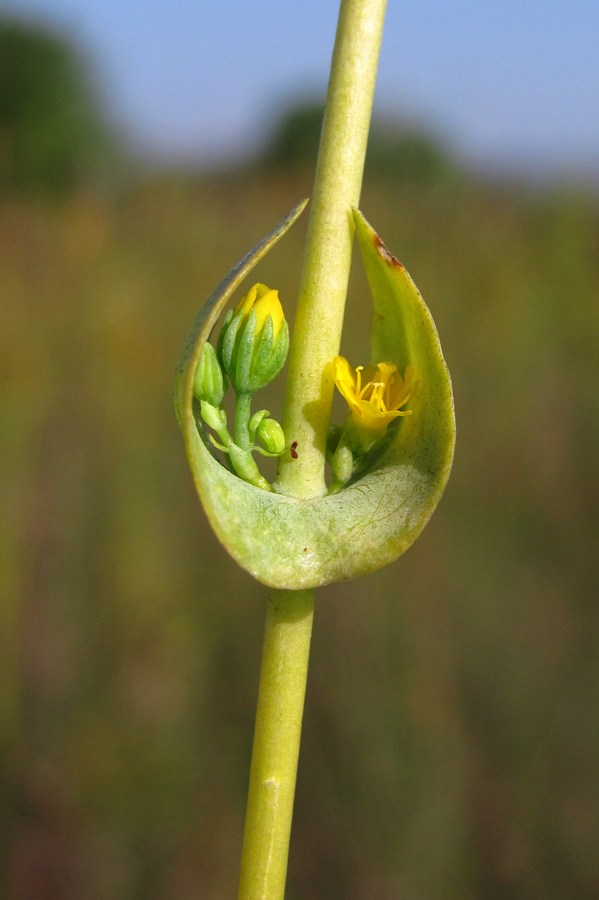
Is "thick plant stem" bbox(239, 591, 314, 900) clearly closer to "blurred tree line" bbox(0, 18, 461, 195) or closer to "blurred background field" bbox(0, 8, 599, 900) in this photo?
"blurred background field" bbox(0, 8, 599, 900)

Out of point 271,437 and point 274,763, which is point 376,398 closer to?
point 271,437

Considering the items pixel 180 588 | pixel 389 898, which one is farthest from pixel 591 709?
pixel 180 588

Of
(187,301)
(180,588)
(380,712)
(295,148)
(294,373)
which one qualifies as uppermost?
(295,148)

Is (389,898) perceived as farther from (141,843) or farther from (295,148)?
(295,148)

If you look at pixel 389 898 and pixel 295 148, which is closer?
pixel 389 898

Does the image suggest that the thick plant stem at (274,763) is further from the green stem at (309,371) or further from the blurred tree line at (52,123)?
the blurred tree line at (52,123)

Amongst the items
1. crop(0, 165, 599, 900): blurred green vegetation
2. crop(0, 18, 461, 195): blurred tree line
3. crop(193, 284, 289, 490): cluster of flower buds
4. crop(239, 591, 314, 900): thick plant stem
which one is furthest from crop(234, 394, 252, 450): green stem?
crop(0, 18, 461, 195): blurred tree line

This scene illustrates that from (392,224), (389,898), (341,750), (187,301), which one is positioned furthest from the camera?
(392,224)

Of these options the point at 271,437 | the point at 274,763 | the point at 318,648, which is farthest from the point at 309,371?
the point at 318,648
